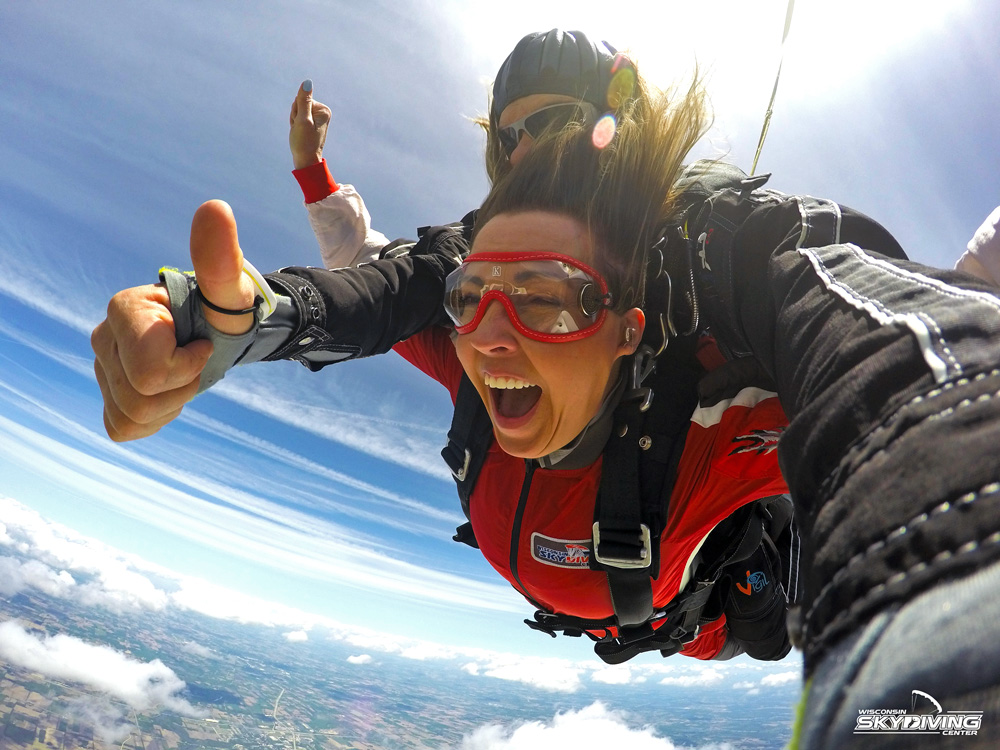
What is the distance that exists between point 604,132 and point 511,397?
82cm

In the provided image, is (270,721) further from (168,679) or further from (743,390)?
(743,390)

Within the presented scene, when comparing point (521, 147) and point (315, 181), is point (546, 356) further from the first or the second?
point (315, 181)

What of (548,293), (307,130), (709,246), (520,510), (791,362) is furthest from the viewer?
(307,130)

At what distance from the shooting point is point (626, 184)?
1401 mm

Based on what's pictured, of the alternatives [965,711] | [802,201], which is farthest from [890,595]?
[802,201]

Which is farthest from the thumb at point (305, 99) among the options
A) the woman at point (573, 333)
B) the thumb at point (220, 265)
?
the thumb at point (220, 265)

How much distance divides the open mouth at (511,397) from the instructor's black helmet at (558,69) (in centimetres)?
122

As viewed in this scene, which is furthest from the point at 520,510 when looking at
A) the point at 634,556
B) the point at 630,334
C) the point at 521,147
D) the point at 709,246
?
the point at 521,147

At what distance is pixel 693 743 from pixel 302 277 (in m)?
79.7

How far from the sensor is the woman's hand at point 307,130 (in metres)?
2.17

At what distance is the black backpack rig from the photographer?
4.06 ft

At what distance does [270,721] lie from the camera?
61.8 metres

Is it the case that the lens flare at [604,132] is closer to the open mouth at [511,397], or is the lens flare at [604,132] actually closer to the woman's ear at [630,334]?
the woman's ear at [630,334]

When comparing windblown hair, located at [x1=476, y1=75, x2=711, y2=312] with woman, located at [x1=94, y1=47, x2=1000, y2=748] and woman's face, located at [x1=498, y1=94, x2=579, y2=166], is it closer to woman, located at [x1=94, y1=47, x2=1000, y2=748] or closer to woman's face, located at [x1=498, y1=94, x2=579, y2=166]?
woman, located at [x1=94, y1=47, x2=1000, y2=748]
